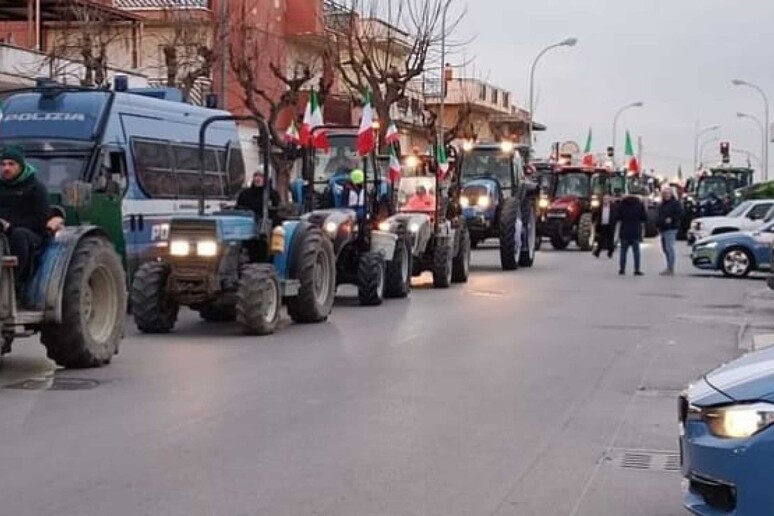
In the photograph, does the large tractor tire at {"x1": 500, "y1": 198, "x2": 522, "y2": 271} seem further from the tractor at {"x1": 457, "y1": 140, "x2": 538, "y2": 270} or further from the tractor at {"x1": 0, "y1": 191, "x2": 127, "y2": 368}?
the tractor at {"x1": 0, "y1": 191, "x2": 127, "y2": 368}

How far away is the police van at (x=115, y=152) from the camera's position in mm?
17781

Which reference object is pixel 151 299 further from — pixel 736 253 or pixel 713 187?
pixel 713 187

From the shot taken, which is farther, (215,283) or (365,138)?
(365,138)

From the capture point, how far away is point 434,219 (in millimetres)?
24469

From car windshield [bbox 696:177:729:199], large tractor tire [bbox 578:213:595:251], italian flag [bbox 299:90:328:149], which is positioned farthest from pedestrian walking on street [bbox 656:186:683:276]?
car windshield [bbox 696:177:729:199]

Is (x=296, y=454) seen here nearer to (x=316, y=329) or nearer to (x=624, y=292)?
(x=316, y=329)

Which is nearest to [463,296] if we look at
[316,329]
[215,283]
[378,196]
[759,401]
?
[378,196]

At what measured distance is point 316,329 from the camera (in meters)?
16.6

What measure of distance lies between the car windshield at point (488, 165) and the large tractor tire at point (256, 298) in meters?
15.6

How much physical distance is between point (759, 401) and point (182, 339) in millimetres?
10300

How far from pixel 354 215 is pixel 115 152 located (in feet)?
12.6

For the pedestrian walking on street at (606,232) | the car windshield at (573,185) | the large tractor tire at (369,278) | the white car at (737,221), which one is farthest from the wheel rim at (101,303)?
the car windshield at (573,185)

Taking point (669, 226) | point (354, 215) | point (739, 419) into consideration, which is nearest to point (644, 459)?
point (739, 419)

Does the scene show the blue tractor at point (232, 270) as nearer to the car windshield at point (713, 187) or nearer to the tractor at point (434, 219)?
the tractor at point (434, 219)
